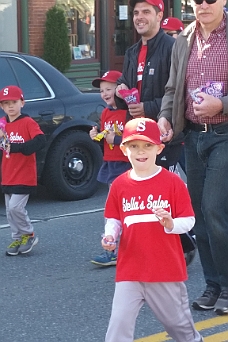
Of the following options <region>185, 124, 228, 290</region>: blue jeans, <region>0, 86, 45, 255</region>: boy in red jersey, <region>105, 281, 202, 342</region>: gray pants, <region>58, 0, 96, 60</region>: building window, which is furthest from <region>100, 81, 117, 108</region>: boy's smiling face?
<region>58, 0, 96, 60</region>: building window

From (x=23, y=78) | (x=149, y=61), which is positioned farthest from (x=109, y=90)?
(x=23, y=78)

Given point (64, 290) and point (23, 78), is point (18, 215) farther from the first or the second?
point (23, 78)

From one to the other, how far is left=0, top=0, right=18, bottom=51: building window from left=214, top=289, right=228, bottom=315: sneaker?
42.1 ft

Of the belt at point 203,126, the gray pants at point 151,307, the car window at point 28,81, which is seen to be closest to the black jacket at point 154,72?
the belt at point 203,126

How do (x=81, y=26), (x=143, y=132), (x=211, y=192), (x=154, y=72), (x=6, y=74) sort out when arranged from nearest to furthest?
1. (x=143, y=132)
2. (x=211, y=192)
3. (x=154, y=72)
4. (x=6, y=74)
5. (x=81, y=26)

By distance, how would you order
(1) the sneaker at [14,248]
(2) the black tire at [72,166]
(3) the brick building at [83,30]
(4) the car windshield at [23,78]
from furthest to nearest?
1. (3) the brick building at [83,30]
2. (2) the black tire at [72,166]
3. (4) the car windshield at [23,78]
4. (1) the sneaker at [14,248]

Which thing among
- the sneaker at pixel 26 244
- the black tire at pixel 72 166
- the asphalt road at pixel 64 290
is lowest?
the asphalt road at pixel 64 290

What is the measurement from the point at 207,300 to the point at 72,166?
4396 mm

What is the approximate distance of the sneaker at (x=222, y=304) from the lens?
545cm

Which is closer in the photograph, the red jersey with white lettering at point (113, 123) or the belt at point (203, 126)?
the belt at point (203, 126)

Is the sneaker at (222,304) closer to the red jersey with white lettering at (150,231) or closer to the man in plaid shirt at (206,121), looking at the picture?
the man in plaid shirt at (206,121)

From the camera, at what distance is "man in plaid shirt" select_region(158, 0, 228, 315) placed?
207 inches

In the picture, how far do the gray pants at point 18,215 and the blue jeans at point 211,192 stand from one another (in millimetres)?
1994

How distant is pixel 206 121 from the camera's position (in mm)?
5371
